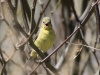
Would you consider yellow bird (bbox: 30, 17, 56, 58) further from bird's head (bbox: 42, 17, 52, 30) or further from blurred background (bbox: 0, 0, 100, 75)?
blurred background (bbox: 0, 0, 100, 75)

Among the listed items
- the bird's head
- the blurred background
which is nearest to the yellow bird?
the bird's head

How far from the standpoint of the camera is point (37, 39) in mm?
3742

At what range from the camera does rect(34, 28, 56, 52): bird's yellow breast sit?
3648mm

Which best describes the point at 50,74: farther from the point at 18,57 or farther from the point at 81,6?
the point at 81,6

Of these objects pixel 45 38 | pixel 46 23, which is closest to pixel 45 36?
pixel 45 38

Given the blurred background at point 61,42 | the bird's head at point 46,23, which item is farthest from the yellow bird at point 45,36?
the blurred background at point 61,42

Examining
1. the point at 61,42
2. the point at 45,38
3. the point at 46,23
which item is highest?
the point at 46,23

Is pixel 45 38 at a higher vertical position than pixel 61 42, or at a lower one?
higher

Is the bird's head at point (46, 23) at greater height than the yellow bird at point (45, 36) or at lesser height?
greater

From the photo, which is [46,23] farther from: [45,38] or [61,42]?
[61,42]

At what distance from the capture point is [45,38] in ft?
12.2

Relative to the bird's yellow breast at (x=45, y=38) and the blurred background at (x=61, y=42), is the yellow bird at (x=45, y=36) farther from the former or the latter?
the blurred background at (x=61, y=42)

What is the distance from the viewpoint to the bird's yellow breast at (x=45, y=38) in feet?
12.0

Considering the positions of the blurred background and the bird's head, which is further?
the bird's head
